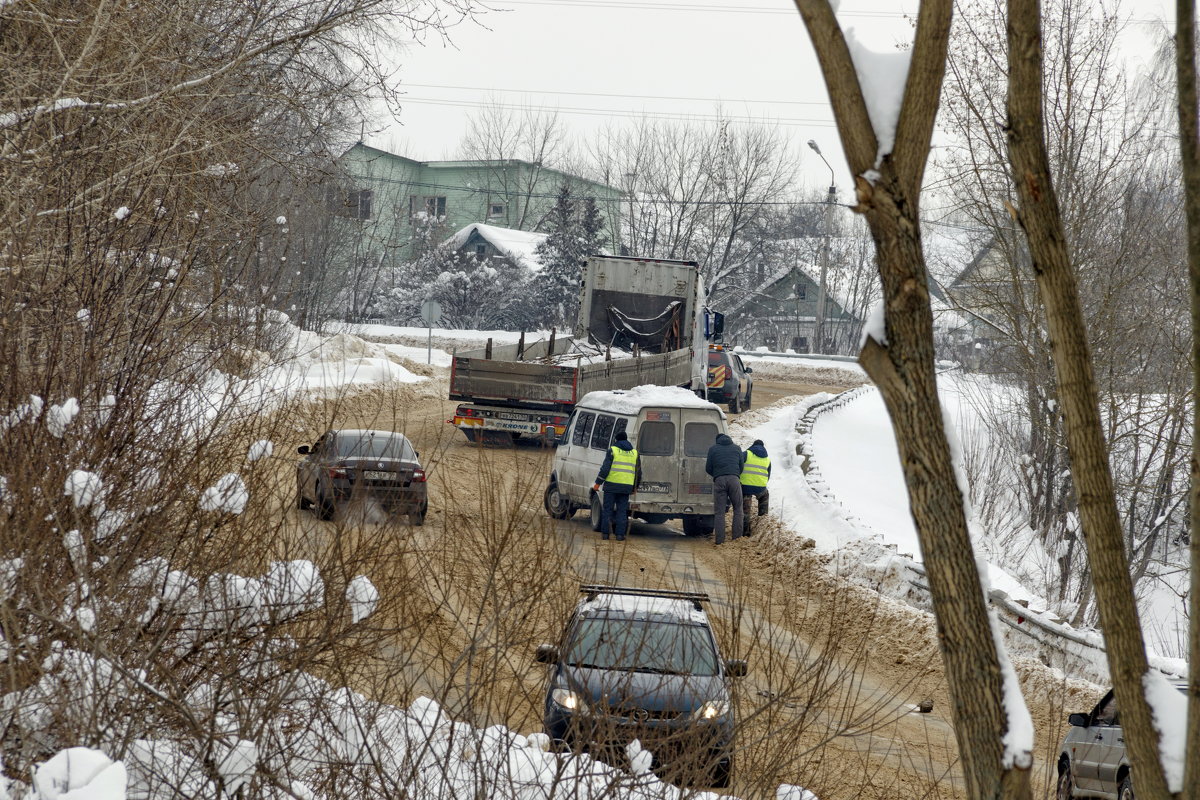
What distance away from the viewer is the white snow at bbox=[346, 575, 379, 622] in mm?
4785

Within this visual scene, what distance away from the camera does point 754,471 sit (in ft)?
55.7

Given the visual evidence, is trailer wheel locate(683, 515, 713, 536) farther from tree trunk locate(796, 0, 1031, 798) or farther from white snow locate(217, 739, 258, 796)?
tree trunk locate(796, 0, 1031, 798)

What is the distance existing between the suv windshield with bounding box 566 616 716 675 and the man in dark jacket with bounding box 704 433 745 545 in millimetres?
8372

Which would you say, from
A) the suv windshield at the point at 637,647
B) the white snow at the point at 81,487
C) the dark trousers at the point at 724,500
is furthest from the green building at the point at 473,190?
the white snow at the point at 81,487

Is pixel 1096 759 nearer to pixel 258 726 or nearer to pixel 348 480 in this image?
pixel 348 480

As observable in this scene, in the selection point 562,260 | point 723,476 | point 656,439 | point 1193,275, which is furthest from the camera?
point 562,260

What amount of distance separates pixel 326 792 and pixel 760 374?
5671 centimetres

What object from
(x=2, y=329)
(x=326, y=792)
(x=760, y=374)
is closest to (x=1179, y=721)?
(x=326, y=792)

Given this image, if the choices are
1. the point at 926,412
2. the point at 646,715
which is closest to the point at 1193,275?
the point at 926,412

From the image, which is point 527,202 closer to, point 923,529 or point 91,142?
point 91,142

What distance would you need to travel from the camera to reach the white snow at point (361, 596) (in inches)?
188

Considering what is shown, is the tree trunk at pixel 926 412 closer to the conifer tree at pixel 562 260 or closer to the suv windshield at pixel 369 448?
the suv windshield at pixel 369 448

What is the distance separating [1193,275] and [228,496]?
4480 mm

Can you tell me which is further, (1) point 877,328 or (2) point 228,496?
(2) point 228,496
